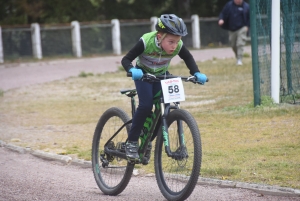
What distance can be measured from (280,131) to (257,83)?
233cm

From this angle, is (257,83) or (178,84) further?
(257,83)

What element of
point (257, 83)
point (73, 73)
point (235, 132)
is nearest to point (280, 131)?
point (235, 132)

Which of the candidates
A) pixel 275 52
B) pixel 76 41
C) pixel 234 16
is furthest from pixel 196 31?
pixel 275 52

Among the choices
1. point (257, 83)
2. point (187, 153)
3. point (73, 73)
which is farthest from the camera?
point (73, 73)

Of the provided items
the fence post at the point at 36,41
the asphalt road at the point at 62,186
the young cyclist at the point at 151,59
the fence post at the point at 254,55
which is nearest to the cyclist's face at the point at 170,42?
the young cyclist at the point at 151,59

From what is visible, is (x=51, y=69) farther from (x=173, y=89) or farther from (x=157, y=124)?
(x=173, y=89)

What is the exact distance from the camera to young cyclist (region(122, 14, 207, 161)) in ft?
21.9

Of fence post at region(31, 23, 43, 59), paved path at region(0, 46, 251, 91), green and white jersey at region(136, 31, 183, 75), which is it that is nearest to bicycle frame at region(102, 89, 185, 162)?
green and white jersey at region(136, 31, 183, 75)

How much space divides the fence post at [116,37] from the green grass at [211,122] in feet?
43.9

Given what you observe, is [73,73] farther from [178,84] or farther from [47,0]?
[178,84]

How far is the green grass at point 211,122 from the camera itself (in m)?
8.04

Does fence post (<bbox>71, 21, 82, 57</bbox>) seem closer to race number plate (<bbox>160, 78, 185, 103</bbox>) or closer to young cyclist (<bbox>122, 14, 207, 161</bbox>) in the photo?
young cyclist (<bbox>122, 14, 207, 161</bbox>)

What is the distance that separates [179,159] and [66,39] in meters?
26.2

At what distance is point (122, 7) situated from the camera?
3941 centimetres
